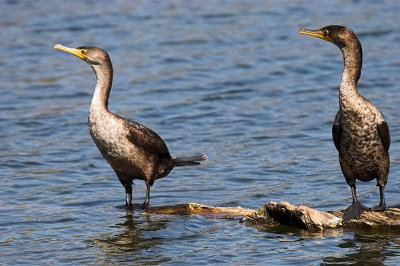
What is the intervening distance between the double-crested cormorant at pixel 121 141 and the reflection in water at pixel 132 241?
1.36 feet

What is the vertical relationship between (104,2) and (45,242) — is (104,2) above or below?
above

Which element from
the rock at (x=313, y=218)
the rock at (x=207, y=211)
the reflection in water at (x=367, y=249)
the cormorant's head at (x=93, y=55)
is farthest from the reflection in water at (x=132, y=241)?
the cormorant's head at (x=93, y=55)

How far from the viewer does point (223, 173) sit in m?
11.6

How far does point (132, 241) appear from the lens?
28.2 ft

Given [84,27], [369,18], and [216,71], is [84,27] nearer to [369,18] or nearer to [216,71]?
[216,71]

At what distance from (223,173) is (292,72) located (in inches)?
256

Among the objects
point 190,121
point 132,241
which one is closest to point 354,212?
point 132,241

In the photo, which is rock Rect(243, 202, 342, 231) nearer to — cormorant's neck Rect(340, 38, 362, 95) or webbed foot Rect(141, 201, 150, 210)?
cormorant's neck Rect(340, 38, 362, 95)

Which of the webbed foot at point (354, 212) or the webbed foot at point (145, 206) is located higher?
the webbed foot at point (354, 212)

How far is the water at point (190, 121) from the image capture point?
27.4ft

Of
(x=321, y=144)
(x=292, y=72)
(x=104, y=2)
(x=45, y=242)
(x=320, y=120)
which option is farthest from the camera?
(x=104, y=2)

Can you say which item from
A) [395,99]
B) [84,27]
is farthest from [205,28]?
[395,99]

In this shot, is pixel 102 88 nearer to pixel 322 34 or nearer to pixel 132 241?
pixel 132 241

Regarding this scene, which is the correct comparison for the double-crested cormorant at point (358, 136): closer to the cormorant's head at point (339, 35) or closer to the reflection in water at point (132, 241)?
the cormorant's head at point (339, 35)
